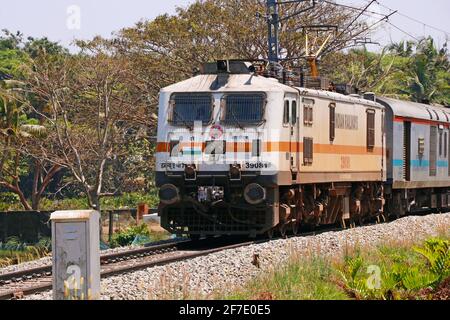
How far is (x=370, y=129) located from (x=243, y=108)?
666cm

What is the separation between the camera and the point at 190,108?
2105cm

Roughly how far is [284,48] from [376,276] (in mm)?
33434

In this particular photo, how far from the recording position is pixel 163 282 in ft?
41.7

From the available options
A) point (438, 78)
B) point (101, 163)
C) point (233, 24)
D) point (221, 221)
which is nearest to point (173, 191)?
point (221, 221)

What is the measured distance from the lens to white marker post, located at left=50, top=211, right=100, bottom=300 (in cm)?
1232

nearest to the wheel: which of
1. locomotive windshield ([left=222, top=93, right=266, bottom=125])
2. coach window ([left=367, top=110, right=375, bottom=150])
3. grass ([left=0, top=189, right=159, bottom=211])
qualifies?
locomotive windshield ([left=222, top=93, right=266, bottom=125])

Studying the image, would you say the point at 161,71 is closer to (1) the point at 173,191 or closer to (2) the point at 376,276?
(1) the point at 173,191

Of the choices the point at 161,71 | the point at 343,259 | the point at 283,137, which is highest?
the point at 161,71

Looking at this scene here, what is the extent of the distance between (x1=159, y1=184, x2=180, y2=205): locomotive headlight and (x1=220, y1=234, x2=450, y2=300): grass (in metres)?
4.75

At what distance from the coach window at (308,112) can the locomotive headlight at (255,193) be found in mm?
2279

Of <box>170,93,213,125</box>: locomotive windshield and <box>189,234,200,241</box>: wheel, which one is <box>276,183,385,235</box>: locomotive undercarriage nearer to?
<box>189,234,200,241</box>: wheel

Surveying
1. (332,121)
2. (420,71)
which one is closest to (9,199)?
(420,71)

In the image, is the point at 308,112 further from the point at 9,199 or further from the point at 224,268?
the point at 9,199

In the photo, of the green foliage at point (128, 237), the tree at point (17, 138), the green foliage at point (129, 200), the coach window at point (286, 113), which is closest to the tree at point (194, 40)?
the tree at point (17, 138)
